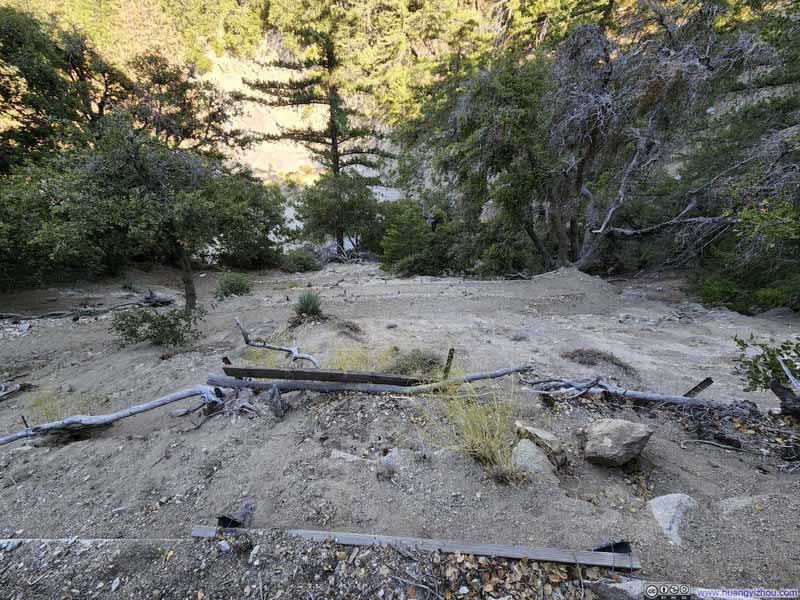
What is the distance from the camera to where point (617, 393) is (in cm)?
282

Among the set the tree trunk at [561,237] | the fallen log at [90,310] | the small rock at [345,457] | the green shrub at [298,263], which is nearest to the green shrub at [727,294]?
the tree trunk at [561,237]

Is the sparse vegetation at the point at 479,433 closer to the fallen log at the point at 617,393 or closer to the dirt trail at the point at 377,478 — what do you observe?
the dirt trail at the point at 377,478

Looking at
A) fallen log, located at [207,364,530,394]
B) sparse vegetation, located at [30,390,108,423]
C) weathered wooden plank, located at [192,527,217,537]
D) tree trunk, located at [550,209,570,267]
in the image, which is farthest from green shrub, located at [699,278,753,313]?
sparse vegetation, located at [30,390,108,423]

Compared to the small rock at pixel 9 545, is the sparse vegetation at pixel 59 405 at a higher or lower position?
lower

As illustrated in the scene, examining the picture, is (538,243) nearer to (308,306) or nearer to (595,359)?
(595,359)

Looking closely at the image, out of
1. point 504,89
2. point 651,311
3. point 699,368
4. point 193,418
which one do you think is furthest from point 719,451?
point 504,89

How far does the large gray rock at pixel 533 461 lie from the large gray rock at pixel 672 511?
0.44 meters

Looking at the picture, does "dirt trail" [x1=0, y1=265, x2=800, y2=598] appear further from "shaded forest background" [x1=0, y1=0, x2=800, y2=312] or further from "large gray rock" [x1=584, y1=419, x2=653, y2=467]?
"shaded forest background" [x1=0, y1=0, x2=800, y2=312]

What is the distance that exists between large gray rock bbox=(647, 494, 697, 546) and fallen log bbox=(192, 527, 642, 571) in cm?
28

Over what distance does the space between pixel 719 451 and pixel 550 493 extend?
147 centimetres

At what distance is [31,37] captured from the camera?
387 inches

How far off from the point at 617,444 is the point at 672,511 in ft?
1.40

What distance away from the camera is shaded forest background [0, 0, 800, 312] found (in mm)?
5688

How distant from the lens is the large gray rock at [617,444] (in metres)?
1.92
